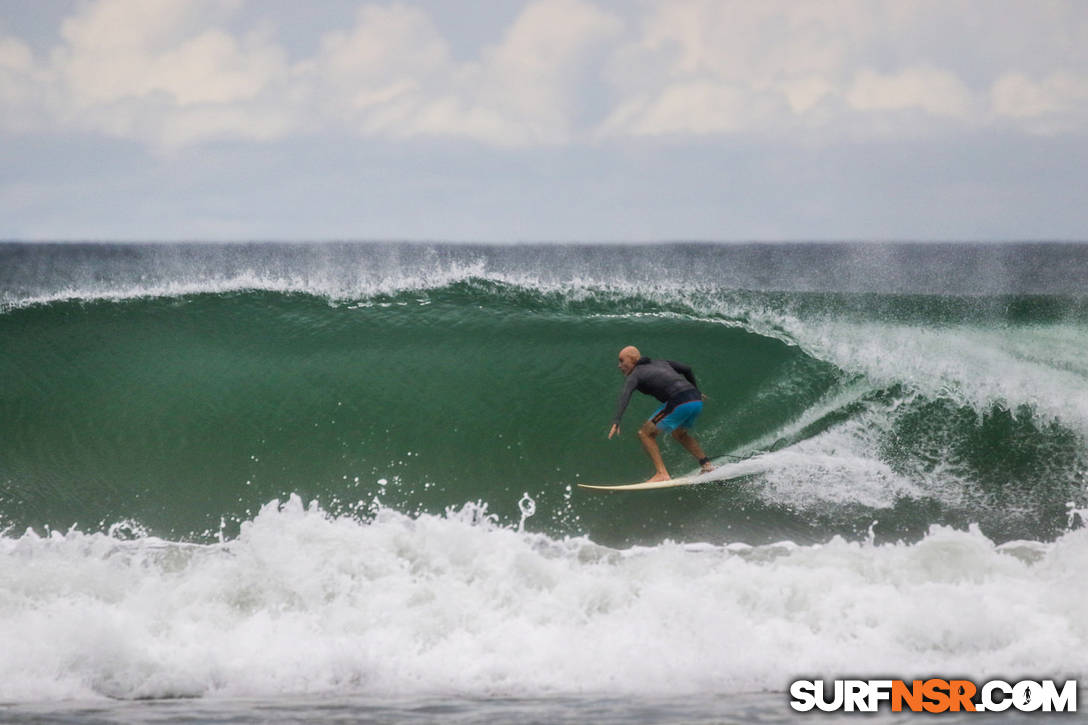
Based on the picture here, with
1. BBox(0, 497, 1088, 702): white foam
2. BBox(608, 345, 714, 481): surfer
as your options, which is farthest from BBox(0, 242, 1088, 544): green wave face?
BBox(0, 497, 1088, 702): white foam

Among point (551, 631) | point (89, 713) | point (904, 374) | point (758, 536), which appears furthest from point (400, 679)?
point (904, 374)

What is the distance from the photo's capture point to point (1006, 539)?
7.80 meters

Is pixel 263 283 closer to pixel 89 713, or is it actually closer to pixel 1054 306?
pixel 89 713

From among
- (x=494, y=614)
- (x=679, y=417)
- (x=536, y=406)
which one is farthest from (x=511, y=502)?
(x=494, y=614)

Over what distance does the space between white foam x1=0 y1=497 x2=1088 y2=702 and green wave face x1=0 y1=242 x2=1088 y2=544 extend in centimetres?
113

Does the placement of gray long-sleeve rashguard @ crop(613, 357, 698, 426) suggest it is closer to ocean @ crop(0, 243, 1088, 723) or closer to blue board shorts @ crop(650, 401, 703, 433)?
blue board shorts @ crop(650, 401, 703, 433)

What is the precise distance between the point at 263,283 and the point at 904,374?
742cm

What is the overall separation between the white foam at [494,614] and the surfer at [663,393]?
122 centimetres

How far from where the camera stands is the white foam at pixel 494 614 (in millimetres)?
5191

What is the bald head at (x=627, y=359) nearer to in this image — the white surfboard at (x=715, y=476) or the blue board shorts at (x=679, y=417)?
the blue board shorts at (x=679, y=417)

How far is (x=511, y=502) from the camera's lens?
8.10 metres

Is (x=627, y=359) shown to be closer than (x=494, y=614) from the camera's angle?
No

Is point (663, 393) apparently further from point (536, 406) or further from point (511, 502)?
point (536, 406)

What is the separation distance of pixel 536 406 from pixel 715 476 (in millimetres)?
2124
